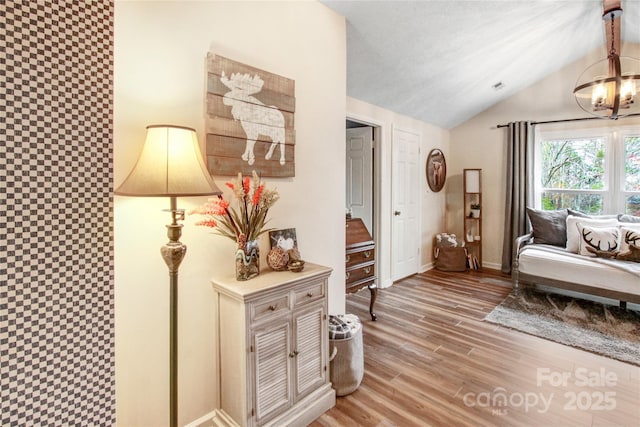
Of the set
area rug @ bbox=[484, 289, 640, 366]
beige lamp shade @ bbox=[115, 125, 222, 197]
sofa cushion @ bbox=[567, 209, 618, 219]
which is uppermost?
beige lamp shade @ bbox=[115, 125, 222, 197]

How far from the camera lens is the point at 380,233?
153 inches

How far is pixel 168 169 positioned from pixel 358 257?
182cm

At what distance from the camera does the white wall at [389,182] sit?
376 centimetres

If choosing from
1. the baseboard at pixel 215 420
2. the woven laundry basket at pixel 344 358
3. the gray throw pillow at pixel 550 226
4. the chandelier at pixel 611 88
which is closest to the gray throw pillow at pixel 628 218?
the gray throw pillow at pixel 550 226

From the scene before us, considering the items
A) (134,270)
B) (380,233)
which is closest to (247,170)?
(134,270)

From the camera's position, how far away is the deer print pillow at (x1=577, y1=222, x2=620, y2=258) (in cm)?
336

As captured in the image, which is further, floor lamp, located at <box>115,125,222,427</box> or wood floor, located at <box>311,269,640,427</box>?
wood floor, located at <box>311,269,640,427</box>

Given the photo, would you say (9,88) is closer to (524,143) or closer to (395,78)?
(395,78)

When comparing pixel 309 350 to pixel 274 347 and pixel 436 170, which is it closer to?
pixel 274 347

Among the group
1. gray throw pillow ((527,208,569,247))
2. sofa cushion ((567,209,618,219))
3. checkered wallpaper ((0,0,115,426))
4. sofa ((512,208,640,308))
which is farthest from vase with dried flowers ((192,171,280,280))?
sofa cushion ((567,209,618,219))

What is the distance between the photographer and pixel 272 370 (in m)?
1.56

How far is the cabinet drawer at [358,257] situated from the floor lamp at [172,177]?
147 cm

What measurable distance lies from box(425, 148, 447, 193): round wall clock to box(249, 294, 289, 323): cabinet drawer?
3.74 metres

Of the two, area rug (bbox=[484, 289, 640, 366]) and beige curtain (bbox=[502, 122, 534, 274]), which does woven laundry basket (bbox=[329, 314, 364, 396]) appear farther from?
beige curtain (bbox=[502, 122, 534, 274])
